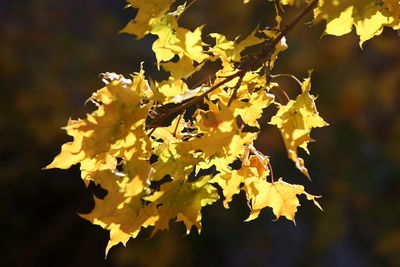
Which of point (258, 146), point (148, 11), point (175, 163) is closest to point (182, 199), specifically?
point (175, 163)

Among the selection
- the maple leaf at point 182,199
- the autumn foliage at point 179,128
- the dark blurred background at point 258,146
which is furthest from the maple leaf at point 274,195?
the dark blurred background at point 258,146

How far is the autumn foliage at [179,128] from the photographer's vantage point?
0.79m

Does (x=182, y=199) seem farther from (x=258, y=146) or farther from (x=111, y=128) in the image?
(x=258, y=146)

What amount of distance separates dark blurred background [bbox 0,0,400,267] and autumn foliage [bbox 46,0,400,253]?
228 centimetres

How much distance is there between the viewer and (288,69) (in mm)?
3693

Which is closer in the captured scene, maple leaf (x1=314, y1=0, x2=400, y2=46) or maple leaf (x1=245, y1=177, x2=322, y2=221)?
maple leaf (x1=314, y1=0, x2=400, y2=46)

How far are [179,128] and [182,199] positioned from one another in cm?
17

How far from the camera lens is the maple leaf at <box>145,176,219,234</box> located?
830 mm

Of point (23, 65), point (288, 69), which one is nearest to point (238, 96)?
point (288, 69)

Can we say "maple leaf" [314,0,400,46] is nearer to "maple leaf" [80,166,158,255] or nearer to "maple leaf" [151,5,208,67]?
"maple leaf" [151,5,208,67]

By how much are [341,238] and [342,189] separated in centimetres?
29

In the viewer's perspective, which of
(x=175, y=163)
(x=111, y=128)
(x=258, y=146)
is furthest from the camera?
(x=258, y=146)

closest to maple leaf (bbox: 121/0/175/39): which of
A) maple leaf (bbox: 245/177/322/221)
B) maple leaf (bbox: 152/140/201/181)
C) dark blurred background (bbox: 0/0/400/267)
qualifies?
maple leaf (bbox: 152/140/201/181)

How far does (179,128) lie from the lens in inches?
38.7
